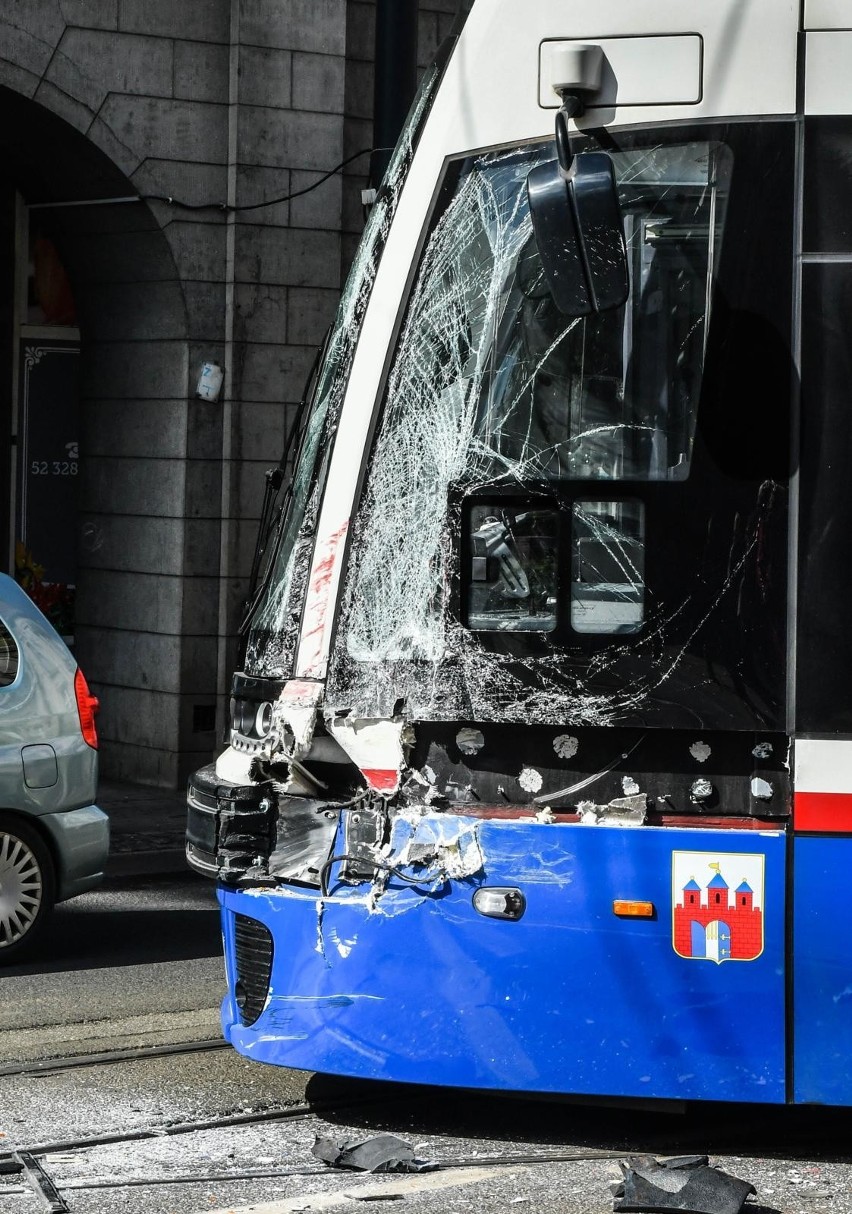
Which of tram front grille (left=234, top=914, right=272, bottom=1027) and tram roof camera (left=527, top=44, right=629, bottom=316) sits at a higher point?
tram roof camera (left=527, top=44, right=629, bottom=316)

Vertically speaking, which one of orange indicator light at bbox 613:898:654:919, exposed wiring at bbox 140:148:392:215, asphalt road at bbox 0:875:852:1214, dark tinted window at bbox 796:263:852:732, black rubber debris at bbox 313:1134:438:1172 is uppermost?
exposed wiring at bbox 140:148:392:215

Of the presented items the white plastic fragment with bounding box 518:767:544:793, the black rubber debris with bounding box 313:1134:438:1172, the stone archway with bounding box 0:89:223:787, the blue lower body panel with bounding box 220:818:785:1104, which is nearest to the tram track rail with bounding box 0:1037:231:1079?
the black rubber debris with bounding box 313:1134:438:1172

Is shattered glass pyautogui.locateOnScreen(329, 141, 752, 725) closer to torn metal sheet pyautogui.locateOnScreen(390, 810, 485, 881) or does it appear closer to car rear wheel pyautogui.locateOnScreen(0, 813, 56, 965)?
torn metal sheet pyautogui.locateOnScreen(390, 810, 485, 881)

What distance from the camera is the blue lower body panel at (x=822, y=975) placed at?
4840mm

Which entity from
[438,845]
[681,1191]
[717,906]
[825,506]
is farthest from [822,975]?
[825,506]

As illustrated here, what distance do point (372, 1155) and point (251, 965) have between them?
26.0 inches

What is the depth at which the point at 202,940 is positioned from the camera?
841cm

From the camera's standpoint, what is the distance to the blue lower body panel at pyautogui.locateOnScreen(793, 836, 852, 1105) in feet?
15.9

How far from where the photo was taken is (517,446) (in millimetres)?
5055

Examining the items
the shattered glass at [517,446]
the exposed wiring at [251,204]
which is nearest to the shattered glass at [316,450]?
the shattered glass at [517,446]

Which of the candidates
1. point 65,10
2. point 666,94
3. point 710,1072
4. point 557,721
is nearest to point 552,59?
point 666,94

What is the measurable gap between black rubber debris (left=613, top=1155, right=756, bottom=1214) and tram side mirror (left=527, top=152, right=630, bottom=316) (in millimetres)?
2229

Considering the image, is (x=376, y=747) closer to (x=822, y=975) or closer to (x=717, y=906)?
(x=717, y=906)

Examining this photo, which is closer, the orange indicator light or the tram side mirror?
the tram side mirror
